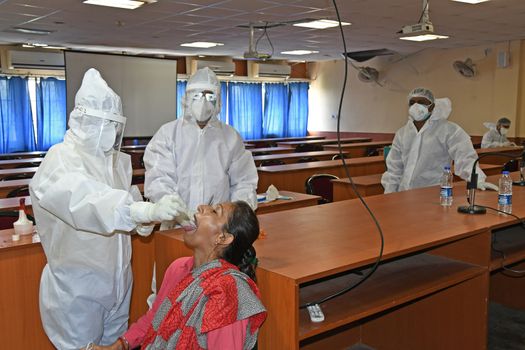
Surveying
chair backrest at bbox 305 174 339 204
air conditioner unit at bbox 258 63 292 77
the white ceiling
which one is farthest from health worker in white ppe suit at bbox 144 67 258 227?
air conditioner unit at bbox 258 63 292 77

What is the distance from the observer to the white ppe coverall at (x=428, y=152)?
3.77 metres

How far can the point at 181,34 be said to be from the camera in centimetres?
786

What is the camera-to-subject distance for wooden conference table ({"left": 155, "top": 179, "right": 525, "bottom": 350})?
166cm

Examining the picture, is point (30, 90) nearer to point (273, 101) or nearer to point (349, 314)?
point (273, 101)

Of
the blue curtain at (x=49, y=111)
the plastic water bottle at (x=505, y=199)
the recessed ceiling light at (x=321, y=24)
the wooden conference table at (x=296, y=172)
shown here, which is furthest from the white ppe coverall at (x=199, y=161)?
the blue curtain at (x=49, y=111)

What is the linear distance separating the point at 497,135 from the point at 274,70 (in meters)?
5.28

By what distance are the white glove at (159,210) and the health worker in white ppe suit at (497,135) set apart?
7.97m

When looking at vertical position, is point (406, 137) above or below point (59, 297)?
above

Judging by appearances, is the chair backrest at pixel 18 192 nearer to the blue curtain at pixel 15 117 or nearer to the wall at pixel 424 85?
the blue curtain at pixel 15 117

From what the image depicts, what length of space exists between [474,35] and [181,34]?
452 cm

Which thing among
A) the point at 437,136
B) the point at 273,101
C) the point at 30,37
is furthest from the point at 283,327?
the point at 273,101

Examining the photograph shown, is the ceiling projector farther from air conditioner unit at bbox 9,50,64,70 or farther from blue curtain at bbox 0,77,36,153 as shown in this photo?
blue curtain at bbox 0,77,36,153

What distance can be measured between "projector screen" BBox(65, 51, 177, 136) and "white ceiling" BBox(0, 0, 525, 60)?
0.31 m

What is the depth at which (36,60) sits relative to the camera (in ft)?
30.2
